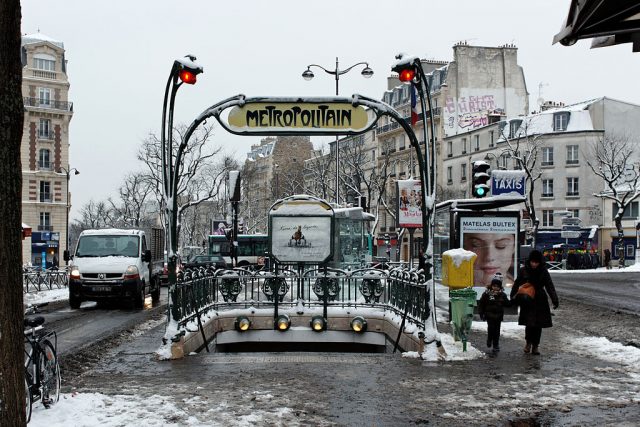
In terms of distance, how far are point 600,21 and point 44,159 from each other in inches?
2904

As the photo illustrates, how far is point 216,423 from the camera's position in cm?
725

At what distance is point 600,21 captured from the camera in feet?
22.3

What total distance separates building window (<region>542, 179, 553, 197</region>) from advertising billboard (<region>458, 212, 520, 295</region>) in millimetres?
51093

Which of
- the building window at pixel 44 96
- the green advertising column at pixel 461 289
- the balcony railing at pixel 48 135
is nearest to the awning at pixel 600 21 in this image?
the green advertising column at pixel 461 289

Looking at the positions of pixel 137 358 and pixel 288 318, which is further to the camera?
pixel 288 318

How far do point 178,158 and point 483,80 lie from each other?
6796 centimetres

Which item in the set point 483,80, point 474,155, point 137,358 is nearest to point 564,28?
point 137,358

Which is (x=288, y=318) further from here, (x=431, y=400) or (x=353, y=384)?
(x=431, y=400)

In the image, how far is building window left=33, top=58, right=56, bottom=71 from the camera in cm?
7480

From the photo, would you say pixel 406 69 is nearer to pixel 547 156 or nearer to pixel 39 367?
pixel 39 367

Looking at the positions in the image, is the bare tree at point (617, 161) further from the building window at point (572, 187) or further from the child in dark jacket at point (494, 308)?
the child in dark jacket at point (494, 308)

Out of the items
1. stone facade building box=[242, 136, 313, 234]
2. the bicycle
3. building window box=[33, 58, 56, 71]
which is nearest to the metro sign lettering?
the bicycle

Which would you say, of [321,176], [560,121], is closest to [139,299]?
[321,176]

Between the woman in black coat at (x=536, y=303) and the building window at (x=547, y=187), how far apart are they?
5560cm
